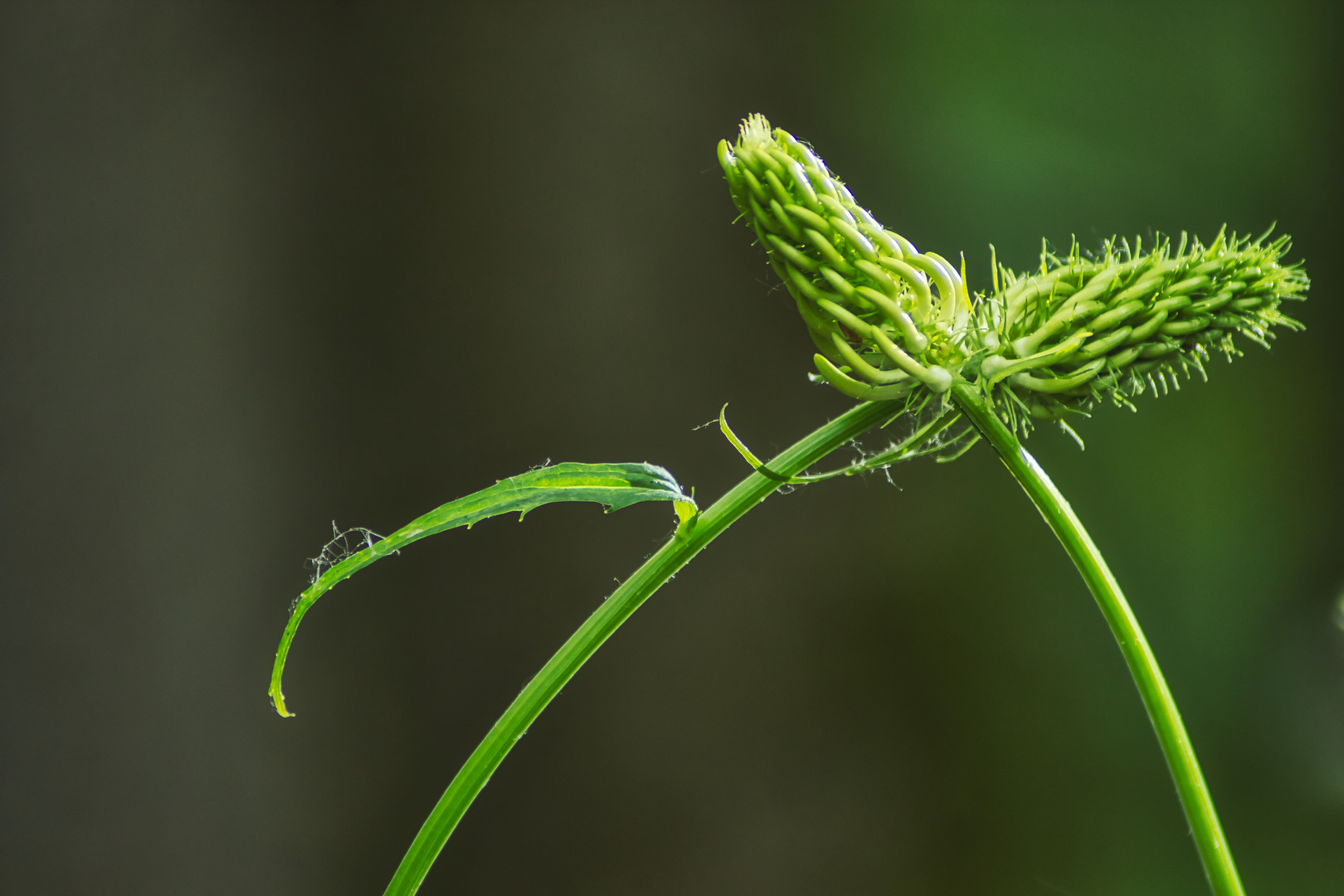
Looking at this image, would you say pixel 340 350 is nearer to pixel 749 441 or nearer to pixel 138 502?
pixel 138 502

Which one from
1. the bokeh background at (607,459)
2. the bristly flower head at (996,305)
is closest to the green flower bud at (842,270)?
the bristly flower head at (996,305)

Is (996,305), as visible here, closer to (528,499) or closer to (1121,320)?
(1121,320)

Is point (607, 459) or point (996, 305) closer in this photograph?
point (996, 305)

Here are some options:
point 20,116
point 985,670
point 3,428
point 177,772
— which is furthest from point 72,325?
point 985,670

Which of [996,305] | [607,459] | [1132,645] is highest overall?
[607,459]

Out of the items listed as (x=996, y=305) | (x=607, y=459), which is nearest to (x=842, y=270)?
(x=996, y=305)

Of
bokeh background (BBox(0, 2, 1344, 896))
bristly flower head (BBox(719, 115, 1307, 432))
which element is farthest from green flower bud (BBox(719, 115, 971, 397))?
bokeh background (BBox(0, 2, 1344, 896))

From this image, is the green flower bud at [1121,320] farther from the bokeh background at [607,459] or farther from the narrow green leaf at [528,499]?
the bokeh background at [607,459]

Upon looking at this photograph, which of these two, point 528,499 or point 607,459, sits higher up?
point 607,459
